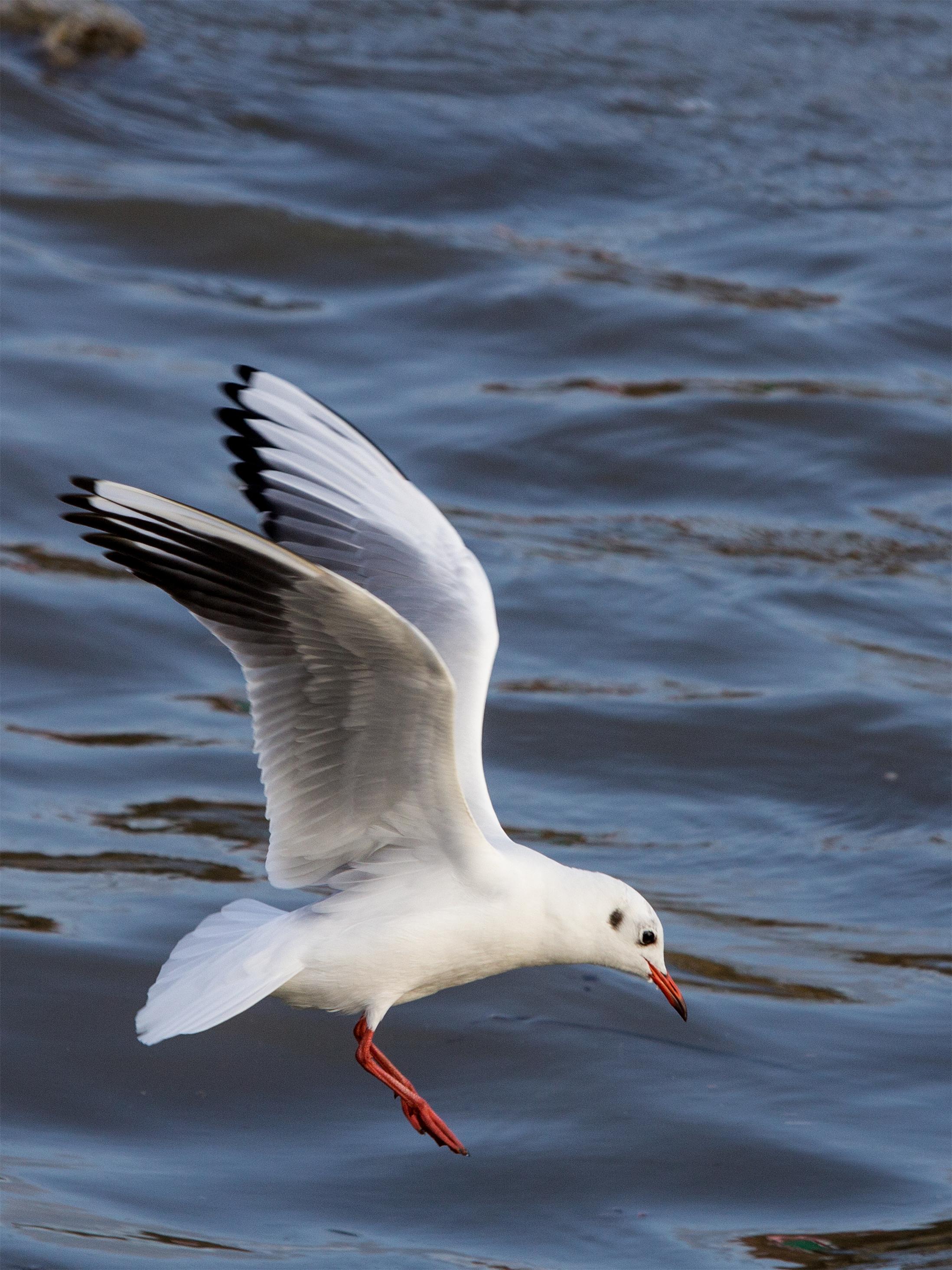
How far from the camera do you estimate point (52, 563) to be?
10000 mm

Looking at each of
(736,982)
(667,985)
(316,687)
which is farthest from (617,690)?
(316,687)

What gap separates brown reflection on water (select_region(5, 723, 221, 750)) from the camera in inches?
336

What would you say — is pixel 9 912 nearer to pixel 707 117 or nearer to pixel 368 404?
pixel 368 404

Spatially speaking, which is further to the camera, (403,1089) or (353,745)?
(403,1089)

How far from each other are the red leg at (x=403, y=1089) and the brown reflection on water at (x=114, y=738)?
398cm

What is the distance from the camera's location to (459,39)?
54.3ft

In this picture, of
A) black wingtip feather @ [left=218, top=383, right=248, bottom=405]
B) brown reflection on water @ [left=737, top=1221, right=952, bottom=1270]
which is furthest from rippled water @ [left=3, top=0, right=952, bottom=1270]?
black wingtip feather @ [left=218, top=383, right=248, bottom=405]

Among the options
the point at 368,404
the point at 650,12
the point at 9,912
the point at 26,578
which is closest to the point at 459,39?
the point at 650,12

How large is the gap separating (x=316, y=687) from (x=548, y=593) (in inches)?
242

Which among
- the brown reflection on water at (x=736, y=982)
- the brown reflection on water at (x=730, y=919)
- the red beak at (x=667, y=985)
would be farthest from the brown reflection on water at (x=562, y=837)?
the red beak at (x=667, y=985)

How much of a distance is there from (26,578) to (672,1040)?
4.39m

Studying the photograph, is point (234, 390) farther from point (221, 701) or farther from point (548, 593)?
point (548, 593)

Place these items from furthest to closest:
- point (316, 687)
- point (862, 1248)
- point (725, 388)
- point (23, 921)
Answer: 1. point (725, 388)
2. point (23, 921)
3. point (862, 1248)
4. point (316, 687)

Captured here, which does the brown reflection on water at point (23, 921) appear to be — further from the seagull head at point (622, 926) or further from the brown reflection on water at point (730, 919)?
the seagull head at point (622, 926)
